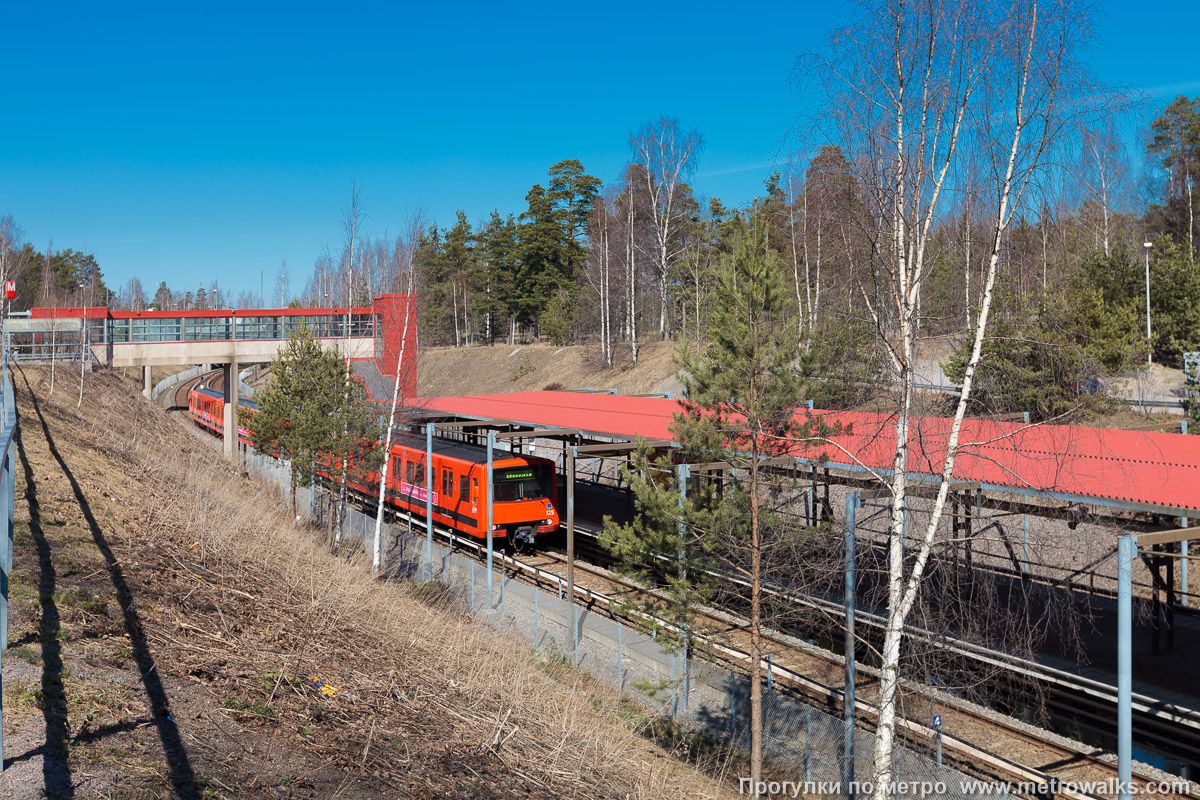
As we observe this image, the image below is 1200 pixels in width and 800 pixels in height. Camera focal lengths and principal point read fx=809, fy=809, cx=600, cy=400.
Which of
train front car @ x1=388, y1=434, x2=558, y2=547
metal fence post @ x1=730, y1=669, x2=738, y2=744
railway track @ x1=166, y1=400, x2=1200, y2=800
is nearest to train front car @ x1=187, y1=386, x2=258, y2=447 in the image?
train front car @ x1=388, y1=434, x2=558, y2=547

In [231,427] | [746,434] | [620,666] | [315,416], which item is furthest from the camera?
[231,427]

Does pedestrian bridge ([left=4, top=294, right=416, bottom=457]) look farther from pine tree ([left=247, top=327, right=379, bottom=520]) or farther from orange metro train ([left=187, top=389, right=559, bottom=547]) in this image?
orange metro train ([left=187, top=389, right=559, bottom=547])

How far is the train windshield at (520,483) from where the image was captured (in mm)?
21016

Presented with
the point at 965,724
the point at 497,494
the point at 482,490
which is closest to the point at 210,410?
the point at 482,490

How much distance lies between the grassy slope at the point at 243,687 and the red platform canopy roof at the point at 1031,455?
162 inches

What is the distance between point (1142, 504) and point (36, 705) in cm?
1100

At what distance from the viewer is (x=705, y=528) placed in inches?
436

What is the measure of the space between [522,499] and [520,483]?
0.42 meters

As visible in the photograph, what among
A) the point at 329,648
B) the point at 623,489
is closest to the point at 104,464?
the point at 329,648

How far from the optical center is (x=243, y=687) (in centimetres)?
691

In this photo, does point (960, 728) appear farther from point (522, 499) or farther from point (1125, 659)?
point (522, 499)

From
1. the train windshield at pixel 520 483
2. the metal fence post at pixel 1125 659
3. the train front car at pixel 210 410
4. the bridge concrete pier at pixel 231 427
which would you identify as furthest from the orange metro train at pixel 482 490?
the train front car at pixel 210 410

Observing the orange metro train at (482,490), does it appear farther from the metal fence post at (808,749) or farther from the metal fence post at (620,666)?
the metal fence post at (808,749)

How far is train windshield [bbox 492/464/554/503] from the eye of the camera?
68.9 ft
